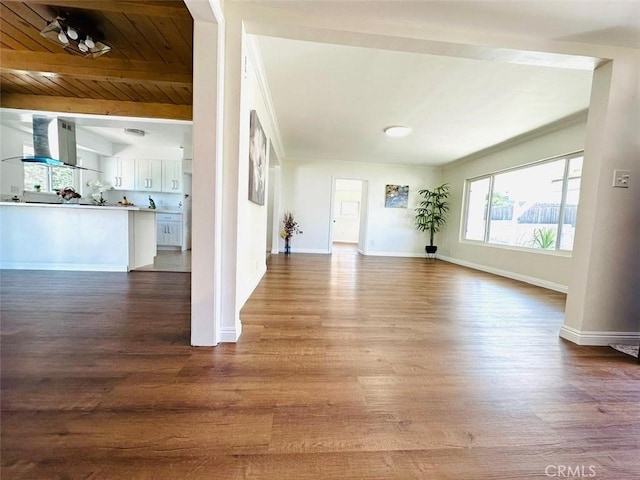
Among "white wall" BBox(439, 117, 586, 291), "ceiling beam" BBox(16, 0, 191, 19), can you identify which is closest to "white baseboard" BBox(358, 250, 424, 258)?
"white wall" BBox(439, 117, 586, 291)

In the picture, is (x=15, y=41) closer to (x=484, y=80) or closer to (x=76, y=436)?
(x=76, y=436)

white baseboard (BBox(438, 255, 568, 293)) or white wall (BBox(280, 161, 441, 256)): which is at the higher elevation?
white wall (BBox(280, 161, 441, 256))

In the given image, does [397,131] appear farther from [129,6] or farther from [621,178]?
[129,6]

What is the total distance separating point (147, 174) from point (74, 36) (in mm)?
4883

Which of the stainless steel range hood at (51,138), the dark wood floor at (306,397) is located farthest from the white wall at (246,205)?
the stainless steel range hood at (51,138)

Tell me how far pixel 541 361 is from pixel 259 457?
1.84 metres

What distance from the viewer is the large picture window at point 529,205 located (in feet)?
12.8

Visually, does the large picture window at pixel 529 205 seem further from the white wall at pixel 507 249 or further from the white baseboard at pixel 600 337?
the white baseboard at pixel 600 337

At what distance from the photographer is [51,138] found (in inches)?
156

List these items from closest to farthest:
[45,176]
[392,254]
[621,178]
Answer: [621,178], [45,176], [392,254]

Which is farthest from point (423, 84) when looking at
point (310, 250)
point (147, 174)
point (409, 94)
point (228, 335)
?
point (147, 174)

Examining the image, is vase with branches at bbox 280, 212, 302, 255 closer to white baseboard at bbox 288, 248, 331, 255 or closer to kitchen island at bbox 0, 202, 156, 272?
white baseboard at bbox 288, 248, 331, 255

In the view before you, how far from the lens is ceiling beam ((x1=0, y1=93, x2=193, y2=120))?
150 inches

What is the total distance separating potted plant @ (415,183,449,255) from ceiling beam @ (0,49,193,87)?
5902 mm
